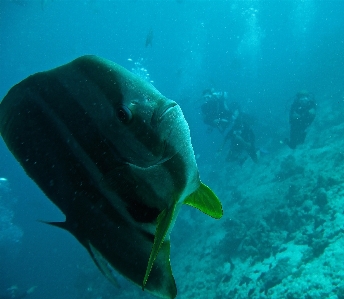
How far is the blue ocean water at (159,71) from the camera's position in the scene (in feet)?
69.3

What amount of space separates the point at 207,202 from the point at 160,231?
234 mm

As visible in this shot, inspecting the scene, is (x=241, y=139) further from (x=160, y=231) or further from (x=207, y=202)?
(x=160, y=231)

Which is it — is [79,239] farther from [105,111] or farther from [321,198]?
[321,198]

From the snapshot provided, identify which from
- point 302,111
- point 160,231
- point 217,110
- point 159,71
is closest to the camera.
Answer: point 160,231

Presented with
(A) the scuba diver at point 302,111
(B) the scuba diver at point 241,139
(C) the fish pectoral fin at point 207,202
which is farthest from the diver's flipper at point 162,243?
(B) the scuba diver at point 241,139

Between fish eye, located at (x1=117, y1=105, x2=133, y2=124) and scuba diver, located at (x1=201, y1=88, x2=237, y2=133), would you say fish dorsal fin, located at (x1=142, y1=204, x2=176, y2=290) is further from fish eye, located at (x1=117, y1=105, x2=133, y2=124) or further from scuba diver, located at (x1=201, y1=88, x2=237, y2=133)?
scuba diver, located at (x1=201, y1=88, x2=237, y2=133)

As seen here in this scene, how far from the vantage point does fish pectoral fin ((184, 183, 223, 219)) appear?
67 centimetres

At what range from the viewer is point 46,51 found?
69750 mm

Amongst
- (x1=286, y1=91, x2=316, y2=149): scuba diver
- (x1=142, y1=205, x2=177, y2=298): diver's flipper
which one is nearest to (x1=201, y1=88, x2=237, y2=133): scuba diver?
(x1=286, y1=91, x2=316, y2=149): scuba diver

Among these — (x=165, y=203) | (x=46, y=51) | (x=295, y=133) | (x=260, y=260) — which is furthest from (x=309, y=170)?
(x=46, y=51)

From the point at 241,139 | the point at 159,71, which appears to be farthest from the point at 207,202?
the point at 159,71

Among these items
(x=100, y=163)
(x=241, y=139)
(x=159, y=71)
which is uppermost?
(x=100, y=163)

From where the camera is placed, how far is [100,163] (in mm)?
531

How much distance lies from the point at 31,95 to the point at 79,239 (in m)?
0.33
